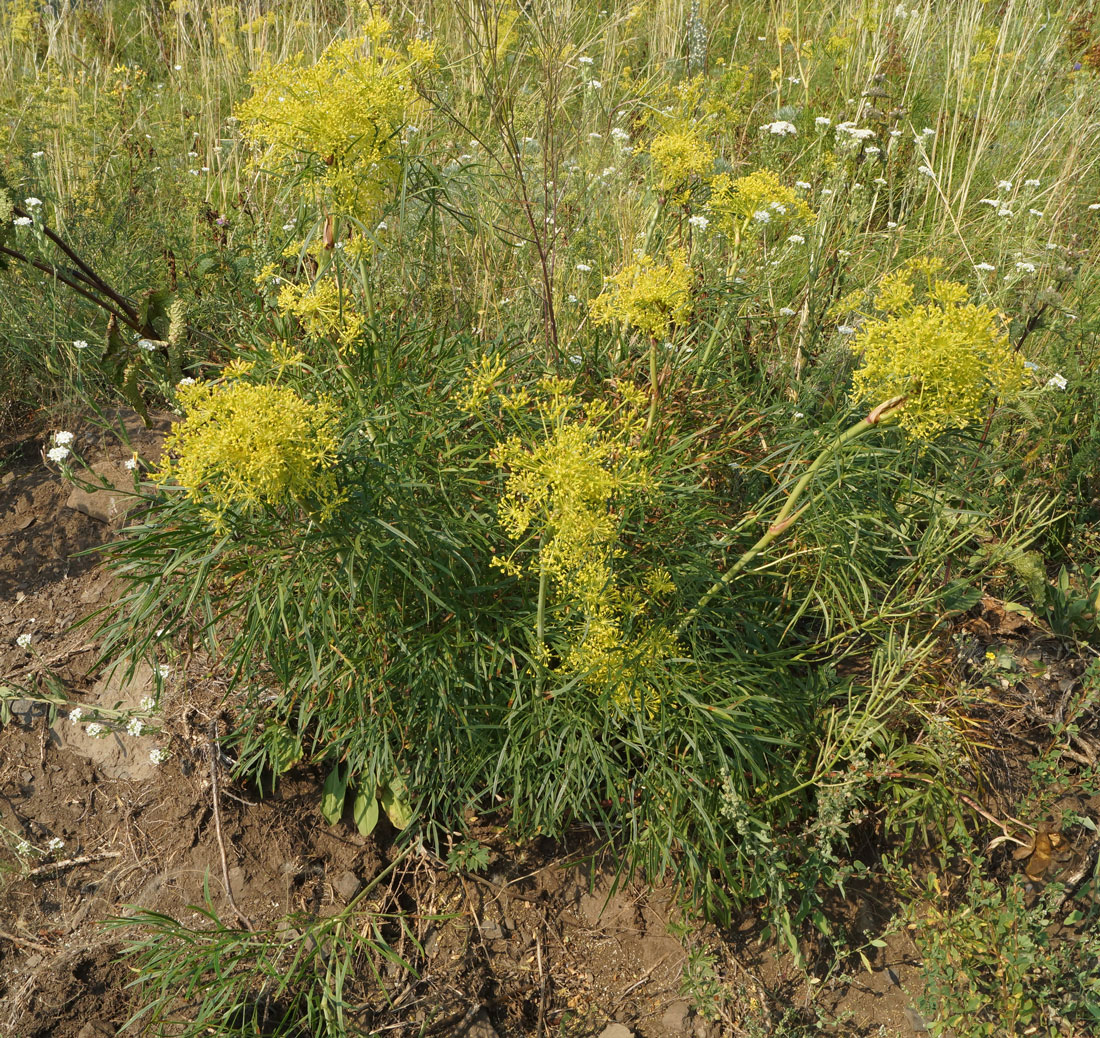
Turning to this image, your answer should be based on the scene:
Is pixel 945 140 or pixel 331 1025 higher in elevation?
pixel 945 140

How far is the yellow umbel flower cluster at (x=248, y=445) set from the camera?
1664 millimetres

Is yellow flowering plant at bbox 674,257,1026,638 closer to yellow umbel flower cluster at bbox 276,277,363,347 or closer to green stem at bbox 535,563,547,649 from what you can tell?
green stem at bbox 535,563,547,649

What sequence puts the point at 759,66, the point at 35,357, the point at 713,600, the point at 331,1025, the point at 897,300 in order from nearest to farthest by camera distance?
the point at 897,300 → the point at 331,1025 → the point at 713,600 → the point at 35,357 → the point at 759,66

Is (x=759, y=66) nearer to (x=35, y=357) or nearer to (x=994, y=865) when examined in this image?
(x=35, y=357)

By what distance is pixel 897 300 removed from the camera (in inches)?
77.4

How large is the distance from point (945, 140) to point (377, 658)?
4780 millimetres

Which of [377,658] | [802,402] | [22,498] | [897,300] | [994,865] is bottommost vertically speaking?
[994,865]

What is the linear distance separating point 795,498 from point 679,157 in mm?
1277

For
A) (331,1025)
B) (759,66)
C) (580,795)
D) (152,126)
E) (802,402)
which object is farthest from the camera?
(759,66)

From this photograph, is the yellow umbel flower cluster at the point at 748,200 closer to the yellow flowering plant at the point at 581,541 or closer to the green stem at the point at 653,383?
the green stem at the point at 653,383

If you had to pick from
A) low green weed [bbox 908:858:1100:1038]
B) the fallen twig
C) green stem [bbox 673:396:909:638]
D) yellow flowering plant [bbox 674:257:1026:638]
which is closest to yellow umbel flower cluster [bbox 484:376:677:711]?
green stem [bbox 673:396:909:638]

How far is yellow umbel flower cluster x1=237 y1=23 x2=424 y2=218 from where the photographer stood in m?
2.12

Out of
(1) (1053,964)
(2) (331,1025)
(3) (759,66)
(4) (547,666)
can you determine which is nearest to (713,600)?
(4) (547,666)

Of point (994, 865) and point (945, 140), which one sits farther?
point (945, 140)
